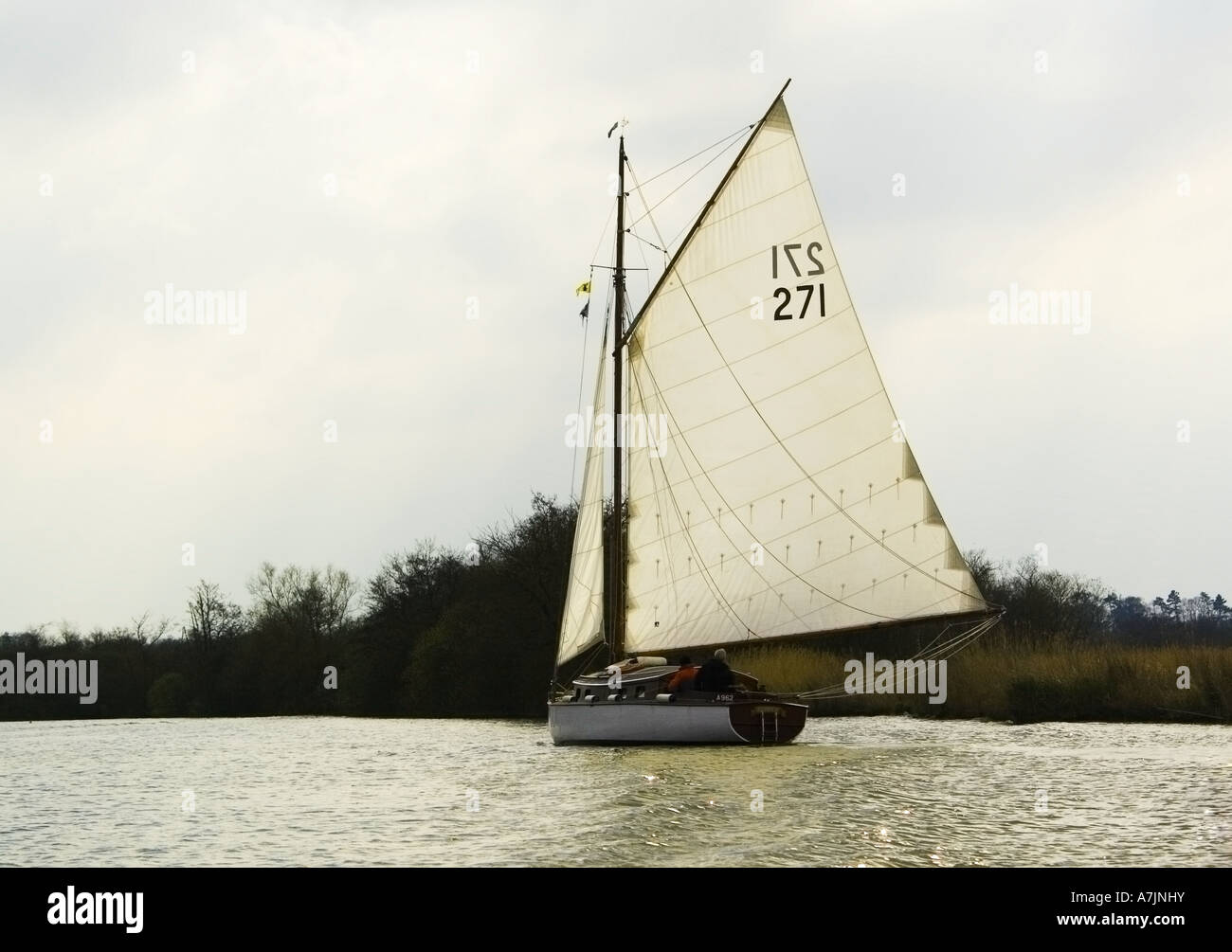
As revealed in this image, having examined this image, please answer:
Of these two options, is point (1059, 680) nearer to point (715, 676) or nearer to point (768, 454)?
point (768, 454)

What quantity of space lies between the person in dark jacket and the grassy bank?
14155mm

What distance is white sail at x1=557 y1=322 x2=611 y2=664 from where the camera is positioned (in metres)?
41.5

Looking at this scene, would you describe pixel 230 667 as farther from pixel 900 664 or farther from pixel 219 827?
pixel 219 827

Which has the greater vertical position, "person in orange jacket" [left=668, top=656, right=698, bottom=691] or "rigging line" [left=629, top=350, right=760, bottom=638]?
"rigging line" [left=629, top=350, right=760, bottom=638]

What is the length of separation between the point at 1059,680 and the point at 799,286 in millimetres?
16448

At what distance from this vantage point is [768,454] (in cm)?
3909

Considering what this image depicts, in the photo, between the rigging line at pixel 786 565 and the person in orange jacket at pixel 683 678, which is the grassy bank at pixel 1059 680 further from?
the person in orange jacket at pixel 683 678

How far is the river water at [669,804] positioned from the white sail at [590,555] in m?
3.50

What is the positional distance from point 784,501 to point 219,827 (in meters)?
18.9

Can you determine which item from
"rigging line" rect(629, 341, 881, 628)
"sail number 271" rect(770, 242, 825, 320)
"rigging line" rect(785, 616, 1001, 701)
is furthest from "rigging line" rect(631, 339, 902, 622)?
"sail number 271" rect(770, 242, 825, 320)

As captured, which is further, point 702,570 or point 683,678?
point 702,570

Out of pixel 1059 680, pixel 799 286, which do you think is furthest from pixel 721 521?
pixel 1059 680

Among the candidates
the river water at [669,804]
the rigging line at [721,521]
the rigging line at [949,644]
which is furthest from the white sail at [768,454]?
the river water at [669,804]

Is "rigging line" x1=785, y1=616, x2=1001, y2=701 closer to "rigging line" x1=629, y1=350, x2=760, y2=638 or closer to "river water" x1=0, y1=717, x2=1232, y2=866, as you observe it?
"river water" x1=0, y1=717, x2=1232, y2=866
